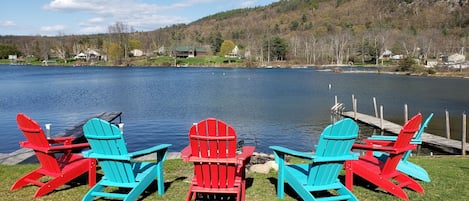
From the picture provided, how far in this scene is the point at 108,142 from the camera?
5.19 metres

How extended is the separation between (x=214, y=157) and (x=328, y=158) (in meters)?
1.51

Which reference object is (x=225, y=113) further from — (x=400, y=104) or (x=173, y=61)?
(x=173, y=61)

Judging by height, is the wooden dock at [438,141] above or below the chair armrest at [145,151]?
below

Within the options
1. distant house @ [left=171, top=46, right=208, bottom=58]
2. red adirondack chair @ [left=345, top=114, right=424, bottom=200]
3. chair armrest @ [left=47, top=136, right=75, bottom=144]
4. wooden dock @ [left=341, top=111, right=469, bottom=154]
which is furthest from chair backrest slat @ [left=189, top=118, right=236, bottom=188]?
distant house @ [left=171, top=46, right=208, bottom=58]

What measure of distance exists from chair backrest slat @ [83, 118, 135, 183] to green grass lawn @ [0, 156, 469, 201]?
82 centimetres

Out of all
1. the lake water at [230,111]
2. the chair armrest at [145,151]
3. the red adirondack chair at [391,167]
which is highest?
the chair armrest at [145,151]

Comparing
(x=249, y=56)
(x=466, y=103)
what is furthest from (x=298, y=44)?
(x=466, y=103)

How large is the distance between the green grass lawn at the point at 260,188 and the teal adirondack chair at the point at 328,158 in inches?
22.8

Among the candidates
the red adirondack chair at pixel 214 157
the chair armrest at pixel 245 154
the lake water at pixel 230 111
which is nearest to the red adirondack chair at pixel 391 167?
the chair armrest at pixel 245 154

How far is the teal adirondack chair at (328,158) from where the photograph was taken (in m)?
5.07

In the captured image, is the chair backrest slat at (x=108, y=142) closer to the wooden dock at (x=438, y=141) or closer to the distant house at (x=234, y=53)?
the wooden dock at (x=438, y=141)

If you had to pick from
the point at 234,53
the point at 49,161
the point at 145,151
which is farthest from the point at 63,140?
the point at 234,53

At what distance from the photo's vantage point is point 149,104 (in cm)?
3131

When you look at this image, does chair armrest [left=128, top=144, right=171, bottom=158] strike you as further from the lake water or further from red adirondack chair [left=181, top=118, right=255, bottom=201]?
→ the lake water
